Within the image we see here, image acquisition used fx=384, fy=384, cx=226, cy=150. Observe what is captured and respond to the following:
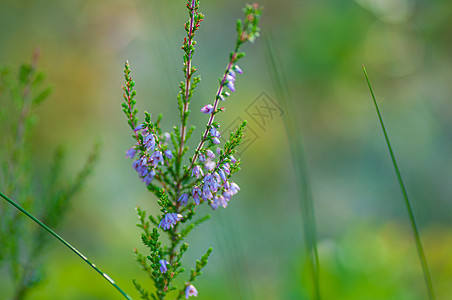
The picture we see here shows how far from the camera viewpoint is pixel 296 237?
215 centimetres

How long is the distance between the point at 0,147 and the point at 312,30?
2109mm

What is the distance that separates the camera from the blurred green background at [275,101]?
2.09m

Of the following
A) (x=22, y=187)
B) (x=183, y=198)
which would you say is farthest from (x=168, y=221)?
(x=22, y=187)

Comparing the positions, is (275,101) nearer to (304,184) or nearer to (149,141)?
(304,184)

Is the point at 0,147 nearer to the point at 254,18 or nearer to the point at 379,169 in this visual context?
the point at 254,18

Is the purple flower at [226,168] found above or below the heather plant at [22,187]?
above

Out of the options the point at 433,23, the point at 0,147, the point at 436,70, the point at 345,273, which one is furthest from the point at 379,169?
the point at 0,147

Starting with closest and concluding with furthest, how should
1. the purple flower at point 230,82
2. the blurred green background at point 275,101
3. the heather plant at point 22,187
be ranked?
the purple flower at point 230,82 → the heather plant at point 22,187 → the blurred green background at point 275,101

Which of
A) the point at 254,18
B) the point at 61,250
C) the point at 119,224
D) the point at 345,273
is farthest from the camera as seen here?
the point at 119,224

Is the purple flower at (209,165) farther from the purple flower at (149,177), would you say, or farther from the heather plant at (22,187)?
the heather plant at (22,187)

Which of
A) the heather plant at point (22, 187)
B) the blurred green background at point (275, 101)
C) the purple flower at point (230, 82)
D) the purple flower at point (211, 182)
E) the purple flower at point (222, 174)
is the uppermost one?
the blurred green background at point (275, 101)

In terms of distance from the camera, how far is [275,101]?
2029mm

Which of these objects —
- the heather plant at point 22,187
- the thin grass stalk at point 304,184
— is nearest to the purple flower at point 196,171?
the thin grass stalk at point 304,184

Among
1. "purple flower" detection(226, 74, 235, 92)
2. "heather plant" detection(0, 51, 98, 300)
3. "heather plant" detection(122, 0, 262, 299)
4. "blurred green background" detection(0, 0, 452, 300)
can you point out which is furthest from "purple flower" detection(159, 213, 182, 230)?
"blurred green background" detection(0, 0, 452, 300)
